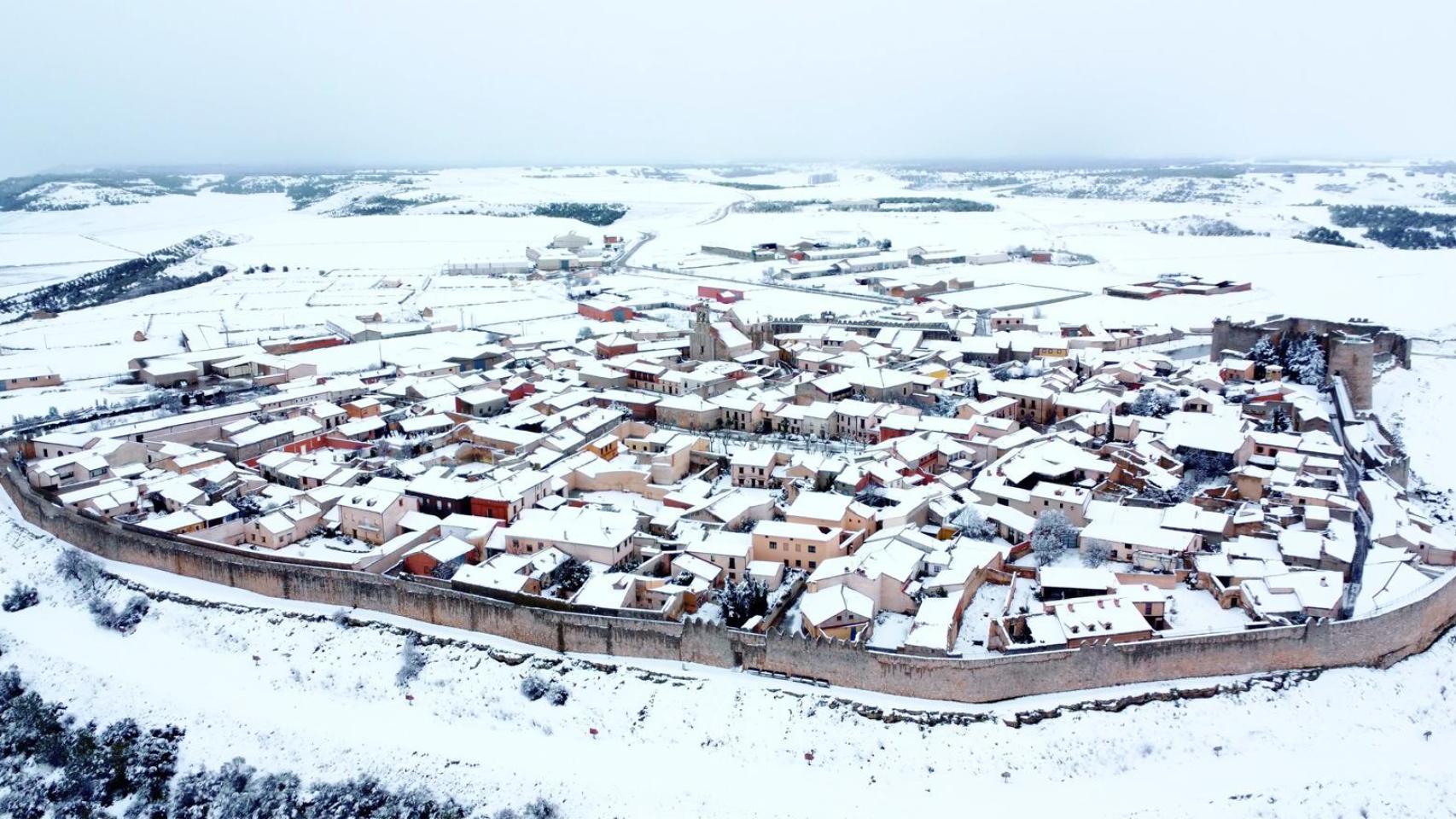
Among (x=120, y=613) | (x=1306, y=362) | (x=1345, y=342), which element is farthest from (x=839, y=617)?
(x=1306, y=362)

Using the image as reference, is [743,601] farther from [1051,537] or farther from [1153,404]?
[1153,404]

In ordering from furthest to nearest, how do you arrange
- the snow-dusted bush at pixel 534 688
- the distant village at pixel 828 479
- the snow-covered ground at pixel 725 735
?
the distant village at pixel 828 479
the snow-dusted bush at pixel 534 688
the snow-covered ground at pixel 725 735

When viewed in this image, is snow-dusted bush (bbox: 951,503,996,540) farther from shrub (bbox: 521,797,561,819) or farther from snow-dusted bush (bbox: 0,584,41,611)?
snow-dusted bush (bbox: 0,584,41,611)

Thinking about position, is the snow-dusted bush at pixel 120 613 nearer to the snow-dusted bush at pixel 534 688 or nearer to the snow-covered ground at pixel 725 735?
the snow-covered ground at pixel 725 735

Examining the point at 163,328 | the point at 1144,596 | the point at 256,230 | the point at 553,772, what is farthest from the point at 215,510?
the point at 256,230

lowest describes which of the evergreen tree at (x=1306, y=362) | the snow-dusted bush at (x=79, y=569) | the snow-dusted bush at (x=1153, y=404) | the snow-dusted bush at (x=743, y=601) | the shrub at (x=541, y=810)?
the shrub at (x=541, y=810)

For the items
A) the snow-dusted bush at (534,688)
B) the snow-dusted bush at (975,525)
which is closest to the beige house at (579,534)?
the snow-dusted bush at (534,688)

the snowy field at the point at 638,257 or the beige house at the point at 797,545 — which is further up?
the snowy field at the point at 638,257

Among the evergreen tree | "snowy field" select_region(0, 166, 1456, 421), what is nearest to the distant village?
the evergreen tree
